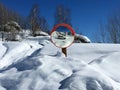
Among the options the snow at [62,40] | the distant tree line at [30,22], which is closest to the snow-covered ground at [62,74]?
the snow at [62,40]

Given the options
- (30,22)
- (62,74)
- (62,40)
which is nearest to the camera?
(62,74)

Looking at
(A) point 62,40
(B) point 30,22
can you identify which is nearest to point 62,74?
(A) point 62,40

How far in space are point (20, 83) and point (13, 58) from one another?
3611 mm

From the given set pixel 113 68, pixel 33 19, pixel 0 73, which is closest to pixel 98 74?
pixel 113 68

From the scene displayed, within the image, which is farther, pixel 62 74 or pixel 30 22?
pixel 30 22

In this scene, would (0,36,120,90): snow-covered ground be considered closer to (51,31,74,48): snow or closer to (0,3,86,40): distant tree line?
(51,31,74,48): snow

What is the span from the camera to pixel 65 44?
5.91 m

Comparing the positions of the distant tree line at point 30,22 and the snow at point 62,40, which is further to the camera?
the distant tree line at point 30,22

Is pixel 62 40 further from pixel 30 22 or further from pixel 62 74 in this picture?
pixel 30 22

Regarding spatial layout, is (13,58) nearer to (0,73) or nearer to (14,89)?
(0,73)

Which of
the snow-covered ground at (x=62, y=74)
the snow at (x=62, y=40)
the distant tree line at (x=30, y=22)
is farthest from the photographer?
the distant tree line at (x=30, y=22)

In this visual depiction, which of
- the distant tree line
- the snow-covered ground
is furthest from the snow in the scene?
the distant tree line

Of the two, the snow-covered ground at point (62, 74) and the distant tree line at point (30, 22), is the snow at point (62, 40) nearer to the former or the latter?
the snow-covered ground at point (62, 74)

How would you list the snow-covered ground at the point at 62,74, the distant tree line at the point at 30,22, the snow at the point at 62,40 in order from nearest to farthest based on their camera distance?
the snow-covered ground at the point at 62,74, the snow at the point at 62,40, the distant tree line at the point at 30,22
